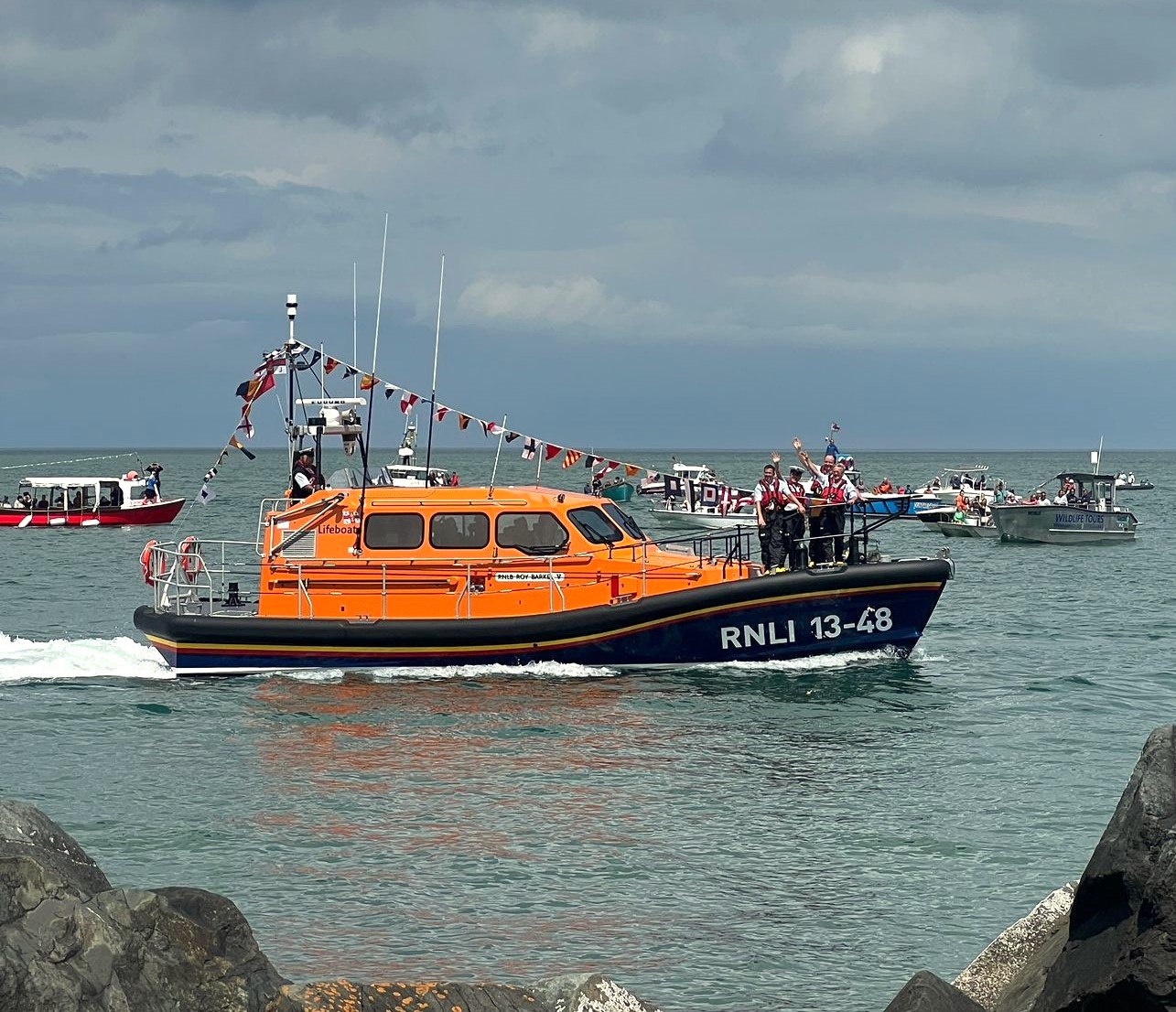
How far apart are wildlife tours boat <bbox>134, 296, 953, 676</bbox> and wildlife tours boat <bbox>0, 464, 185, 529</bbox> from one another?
35.5 meters

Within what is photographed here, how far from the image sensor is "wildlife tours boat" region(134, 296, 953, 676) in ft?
59.5

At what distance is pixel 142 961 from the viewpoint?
17.7 ft

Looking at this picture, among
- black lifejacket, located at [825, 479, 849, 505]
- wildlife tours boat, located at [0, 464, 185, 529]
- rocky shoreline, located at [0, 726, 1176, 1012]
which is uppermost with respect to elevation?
black lifejacket, located at [825, 479, 849, 505]

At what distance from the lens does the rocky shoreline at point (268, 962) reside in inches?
201

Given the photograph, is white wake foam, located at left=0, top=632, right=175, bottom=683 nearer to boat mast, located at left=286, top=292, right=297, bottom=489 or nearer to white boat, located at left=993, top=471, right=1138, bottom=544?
boat mast, located at left=286, top=292, right=297, bottom=489

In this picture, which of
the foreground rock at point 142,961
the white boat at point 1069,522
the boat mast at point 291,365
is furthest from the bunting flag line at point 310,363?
the white boat at point 1069,522

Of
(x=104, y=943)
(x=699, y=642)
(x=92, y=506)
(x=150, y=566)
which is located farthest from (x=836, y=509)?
(x=92, y=506)

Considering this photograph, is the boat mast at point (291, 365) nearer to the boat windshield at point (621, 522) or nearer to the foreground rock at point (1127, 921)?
the boat windshield at point (621, 522)

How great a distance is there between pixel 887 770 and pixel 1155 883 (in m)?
8.62

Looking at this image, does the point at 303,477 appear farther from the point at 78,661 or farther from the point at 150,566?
the point at 78,661

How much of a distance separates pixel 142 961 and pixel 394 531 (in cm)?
1331

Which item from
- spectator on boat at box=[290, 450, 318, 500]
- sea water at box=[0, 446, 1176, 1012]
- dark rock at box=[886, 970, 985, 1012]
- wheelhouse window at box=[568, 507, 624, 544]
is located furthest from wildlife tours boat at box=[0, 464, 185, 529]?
dark rock at box=[886, 970, 985, 1012]

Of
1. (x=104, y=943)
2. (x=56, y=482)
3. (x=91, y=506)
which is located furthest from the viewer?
(x=91, y=506)

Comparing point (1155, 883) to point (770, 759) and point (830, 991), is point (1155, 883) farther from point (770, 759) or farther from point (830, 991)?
point (770, 759)
